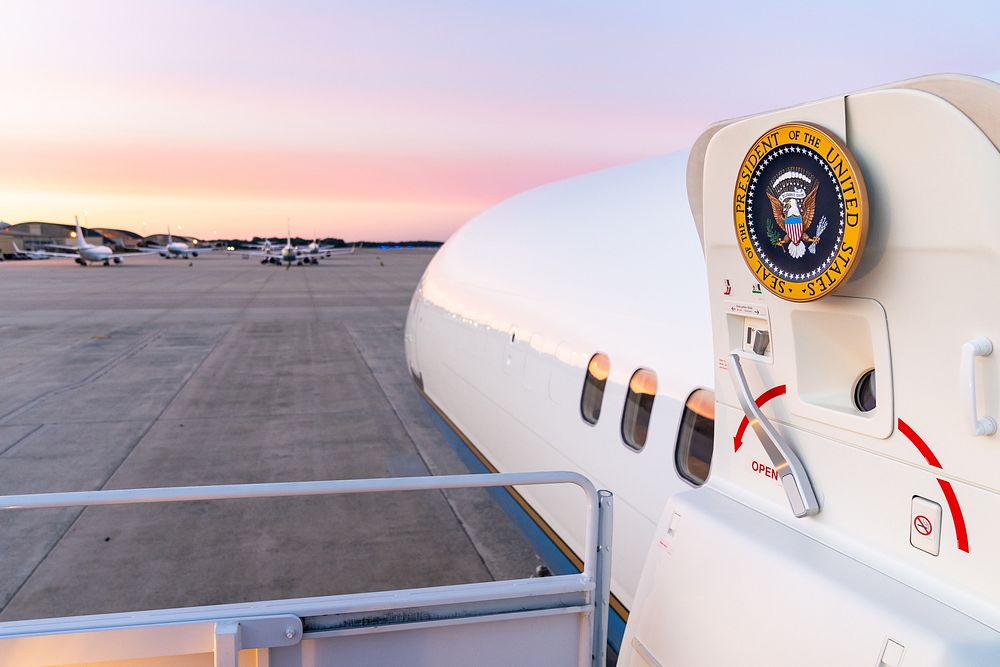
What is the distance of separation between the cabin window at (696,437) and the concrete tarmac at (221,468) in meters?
4.16

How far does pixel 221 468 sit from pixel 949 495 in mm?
11621

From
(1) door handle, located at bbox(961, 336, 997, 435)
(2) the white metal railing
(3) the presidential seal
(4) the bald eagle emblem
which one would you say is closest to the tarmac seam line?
(2) the white metal railing

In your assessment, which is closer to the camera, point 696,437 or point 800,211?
point 800,211

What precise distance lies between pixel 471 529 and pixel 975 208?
8.45 metres

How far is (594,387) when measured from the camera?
21.0 feet

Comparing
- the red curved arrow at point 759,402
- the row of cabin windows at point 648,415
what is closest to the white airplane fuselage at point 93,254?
the row of cabin windows at point 648,415

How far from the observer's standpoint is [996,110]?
199 cm

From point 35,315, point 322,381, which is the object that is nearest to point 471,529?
point 322,381

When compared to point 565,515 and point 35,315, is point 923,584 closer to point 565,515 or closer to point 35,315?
point 565,515

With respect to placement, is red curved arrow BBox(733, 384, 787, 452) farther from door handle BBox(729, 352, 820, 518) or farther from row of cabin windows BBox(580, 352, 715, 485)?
row of cabin windows BBox(580, 352, 715, 485)

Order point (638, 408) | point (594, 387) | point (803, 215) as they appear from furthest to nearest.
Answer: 1. point (594, 387)
2. point (638, 408)
3. point (803, 215)

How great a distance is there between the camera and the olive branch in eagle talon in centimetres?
251

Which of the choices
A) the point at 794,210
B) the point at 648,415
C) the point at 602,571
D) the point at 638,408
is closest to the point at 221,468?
the point at 638,408

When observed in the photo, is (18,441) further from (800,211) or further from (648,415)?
(800,211)
